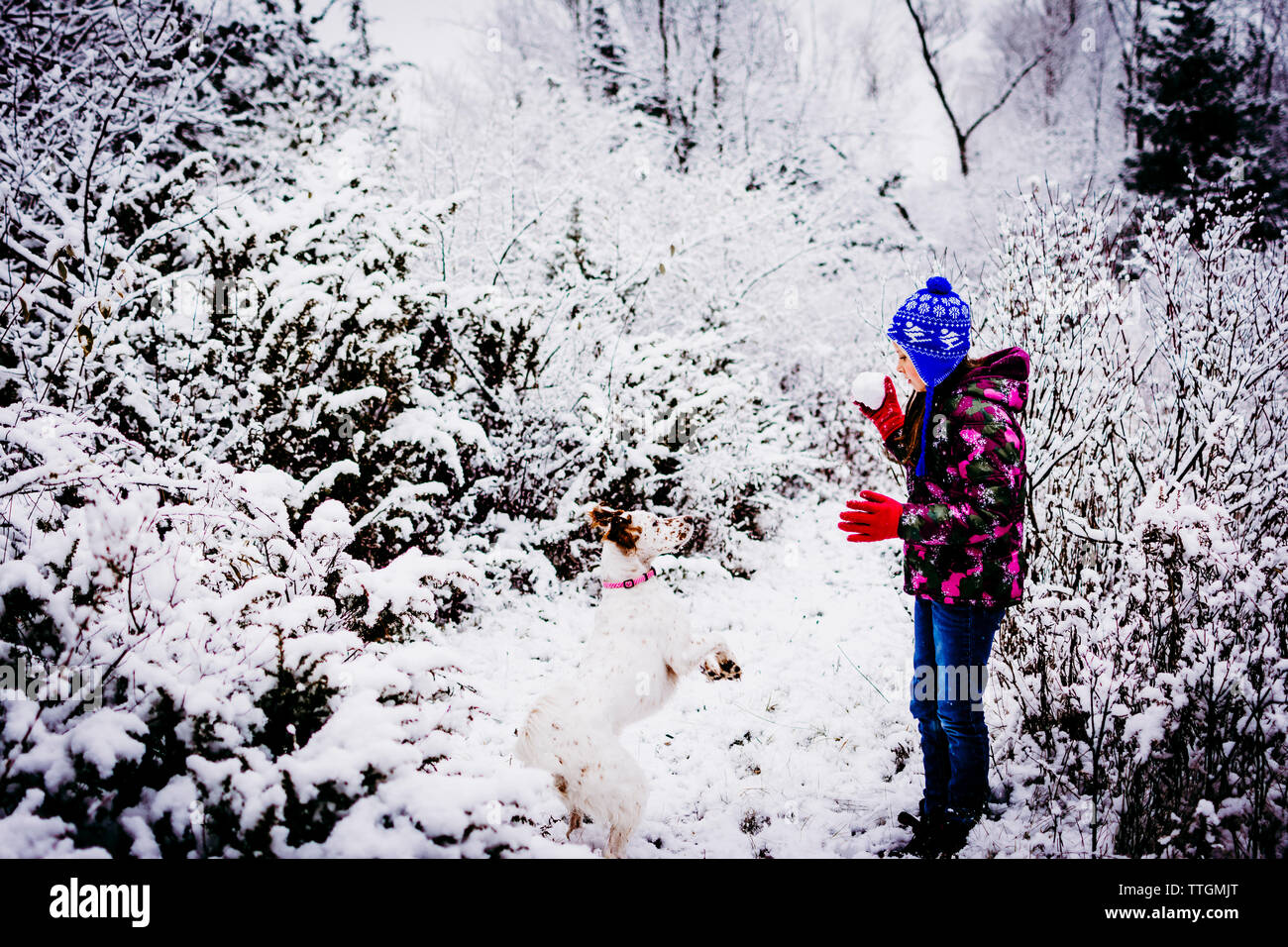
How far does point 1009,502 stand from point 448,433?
345 centimetres

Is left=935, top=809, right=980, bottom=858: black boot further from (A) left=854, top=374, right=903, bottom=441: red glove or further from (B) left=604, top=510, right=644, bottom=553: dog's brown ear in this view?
(B) left=604, top=510, right=644, bottom=553: dog's brown ear

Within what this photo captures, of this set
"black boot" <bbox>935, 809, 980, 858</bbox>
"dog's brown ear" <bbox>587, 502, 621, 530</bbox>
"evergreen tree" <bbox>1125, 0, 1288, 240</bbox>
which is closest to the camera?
"black boot" <bbox>935, 809, 980, 858</bbox>

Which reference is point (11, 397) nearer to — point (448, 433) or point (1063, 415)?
point (448, 433)

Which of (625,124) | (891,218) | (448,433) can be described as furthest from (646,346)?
(891,218)

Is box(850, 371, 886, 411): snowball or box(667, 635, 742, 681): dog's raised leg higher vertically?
box(850, 371, 886, 411): snowball

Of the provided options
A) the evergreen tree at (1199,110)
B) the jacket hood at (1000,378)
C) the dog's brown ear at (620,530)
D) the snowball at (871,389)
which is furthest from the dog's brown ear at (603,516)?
the evergreen tree at (1199,110)

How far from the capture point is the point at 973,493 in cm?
197

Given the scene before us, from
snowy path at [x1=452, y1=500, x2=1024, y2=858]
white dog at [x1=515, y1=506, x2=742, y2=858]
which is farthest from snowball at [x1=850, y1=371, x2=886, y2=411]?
snowy path at [x1=452, y1=500, x2=1024, y2=858]

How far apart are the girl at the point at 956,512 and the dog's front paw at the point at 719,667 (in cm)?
66

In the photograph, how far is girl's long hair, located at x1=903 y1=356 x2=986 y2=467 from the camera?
2.11 m

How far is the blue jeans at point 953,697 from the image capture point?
6.95ft

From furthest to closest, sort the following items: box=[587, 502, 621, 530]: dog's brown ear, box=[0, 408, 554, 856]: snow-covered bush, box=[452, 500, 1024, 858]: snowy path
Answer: box=[452, 500, 1024, 858]: snowy path < box=[587, 502, 621, 530]: dog's brown ear < box=[0, 408, 554, 856]: snow-covered bush

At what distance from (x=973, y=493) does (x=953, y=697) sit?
0.72 metres

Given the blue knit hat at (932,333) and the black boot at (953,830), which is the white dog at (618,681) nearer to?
the black boot at (953,830)
